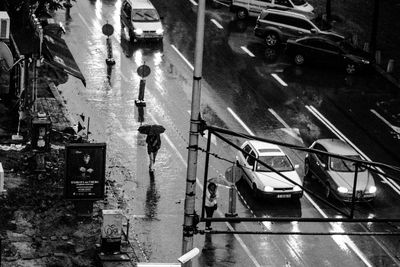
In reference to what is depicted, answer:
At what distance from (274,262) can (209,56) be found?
21106mm

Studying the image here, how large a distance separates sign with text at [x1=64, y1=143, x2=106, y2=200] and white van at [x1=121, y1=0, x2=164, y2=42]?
66.0ft

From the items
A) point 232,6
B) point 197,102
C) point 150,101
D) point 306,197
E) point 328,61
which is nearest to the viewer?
point 197,102

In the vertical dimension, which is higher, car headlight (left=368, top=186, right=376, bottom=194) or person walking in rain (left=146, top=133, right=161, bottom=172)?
person walking in rain (left=146, top=133, right=161, bottom=172)

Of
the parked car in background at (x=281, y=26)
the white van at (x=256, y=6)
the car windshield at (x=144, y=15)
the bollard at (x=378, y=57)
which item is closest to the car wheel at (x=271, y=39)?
the parked car in background at (x=281, y=26)

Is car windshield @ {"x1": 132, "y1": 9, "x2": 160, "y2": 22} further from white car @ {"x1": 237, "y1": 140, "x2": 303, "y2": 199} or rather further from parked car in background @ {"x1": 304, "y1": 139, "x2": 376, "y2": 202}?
parked car in background @ {"x1": 304, "y1": 139, "x2": 376, "y2": 202}

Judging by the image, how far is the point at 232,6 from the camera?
5759 cm

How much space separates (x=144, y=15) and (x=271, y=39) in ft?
22.3

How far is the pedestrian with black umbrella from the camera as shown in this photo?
37312 mm

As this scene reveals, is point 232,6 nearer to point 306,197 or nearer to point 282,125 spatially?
point 282,125

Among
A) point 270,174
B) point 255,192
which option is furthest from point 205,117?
point 255,192

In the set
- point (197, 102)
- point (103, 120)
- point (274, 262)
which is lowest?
point (274, 262)

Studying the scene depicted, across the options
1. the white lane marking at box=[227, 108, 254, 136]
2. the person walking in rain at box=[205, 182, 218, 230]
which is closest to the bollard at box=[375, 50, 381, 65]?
the white lane marking at box=[227, 108, 254, 136]

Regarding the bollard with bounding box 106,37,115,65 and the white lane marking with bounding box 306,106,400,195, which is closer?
the white lane marking with bounding box 306,106,400,195

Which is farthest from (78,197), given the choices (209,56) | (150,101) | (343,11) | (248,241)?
(343,11)
